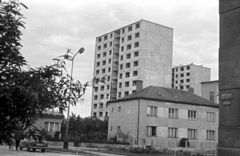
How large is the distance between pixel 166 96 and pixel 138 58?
40969mm

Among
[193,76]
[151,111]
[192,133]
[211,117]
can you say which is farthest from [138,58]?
[193,76]

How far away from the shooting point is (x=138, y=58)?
9050cm

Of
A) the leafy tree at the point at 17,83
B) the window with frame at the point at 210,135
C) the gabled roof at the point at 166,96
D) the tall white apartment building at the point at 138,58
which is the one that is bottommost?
the window with frame at the point at 210,135

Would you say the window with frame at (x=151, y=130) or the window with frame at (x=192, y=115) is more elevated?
the window with frame at (x=192, y=115)

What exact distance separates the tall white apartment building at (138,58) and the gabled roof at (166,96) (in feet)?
114

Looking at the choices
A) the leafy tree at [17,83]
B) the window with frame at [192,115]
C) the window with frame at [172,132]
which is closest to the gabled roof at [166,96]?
the window with frame at [192,115]

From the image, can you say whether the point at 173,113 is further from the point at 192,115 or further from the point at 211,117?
the point at 211,117

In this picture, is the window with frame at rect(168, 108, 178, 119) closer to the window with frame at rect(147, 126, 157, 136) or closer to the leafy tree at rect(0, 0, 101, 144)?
the window with frame at rect(147, 126, 157, 136)

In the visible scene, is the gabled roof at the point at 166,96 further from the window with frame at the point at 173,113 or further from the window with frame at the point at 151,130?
the window with frame at the point at 151,130

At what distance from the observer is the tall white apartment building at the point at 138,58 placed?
90.4 metres

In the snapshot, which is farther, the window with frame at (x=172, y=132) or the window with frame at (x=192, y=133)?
the window with frame at (x=192, y=133)

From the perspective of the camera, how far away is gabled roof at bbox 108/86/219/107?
157 feet

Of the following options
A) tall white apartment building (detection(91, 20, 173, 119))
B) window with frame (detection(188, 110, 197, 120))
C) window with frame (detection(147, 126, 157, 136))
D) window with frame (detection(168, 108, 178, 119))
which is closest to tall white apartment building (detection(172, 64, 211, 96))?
tall white apartment building (detection(91, 20, 173, 119))

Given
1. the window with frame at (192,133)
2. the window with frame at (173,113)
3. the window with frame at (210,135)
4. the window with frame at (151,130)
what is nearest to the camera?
the window with frame at (151,130)
